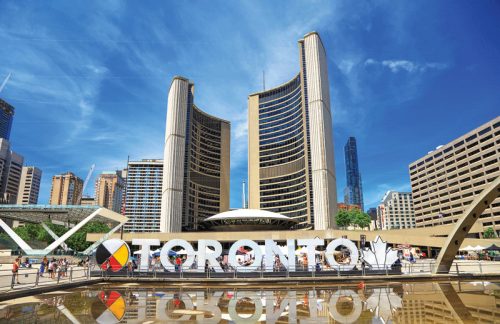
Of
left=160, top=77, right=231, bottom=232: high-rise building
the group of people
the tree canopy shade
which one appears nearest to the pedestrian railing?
the group of people

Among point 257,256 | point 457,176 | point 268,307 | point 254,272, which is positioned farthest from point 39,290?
point 457,176

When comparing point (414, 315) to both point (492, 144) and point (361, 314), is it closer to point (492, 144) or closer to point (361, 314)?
point (361, 314)

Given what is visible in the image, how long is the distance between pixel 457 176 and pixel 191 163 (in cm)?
10822

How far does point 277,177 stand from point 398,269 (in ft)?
409

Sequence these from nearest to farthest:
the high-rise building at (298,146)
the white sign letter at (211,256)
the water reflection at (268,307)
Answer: the water reflection at (268,307)
the white sign letter at (211,256)
the high-rise building at (298,146)

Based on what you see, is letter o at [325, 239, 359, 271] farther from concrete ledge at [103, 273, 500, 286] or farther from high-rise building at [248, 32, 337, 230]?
high-rise building at [248, 32, 337, 230]

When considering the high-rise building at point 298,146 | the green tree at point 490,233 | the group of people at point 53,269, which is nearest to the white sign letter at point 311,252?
the group of people at point 53,269

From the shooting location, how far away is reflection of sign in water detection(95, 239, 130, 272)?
1283 inches

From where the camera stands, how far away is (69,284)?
2578 cm

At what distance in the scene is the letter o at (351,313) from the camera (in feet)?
44.0

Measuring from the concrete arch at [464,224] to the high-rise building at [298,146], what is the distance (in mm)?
79313

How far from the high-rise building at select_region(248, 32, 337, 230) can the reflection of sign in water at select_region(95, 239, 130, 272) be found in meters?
83.7

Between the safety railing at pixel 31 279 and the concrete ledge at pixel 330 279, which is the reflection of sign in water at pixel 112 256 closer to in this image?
the safety railing at pixel 31 279

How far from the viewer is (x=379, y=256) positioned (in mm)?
32500
